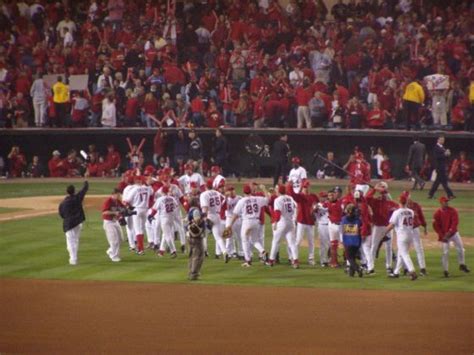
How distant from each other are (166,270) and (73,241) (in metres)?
2.09

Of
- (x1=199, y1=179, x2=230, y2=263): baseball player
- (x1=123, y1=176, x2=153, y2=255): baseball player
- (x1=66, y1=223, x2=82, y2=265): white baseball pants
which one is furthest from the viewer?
(x1=123, y1=176, x2=153, y2=255): baseball player

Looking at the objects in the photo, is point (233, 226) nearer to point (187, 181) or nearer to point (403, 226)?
point (187, 181)

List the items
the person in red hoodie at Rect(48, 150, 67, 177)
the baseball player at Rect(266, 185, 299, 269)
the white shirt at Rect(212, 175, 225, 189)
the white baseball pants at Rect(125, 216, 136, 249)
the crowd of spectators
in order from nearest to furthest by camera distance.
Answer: the baseball player at Rect(266, 185, 299, 269) → the white shirt at Rect(212, 175, 225, 189) → the white baseball pants at Rect(125, 216, 136, 249) → the crowd of spectators → the person in red hoodie at Rect(48, 150, 67, 177)

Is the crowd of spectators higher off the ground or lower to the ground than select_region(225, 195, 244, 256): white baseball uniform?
higher

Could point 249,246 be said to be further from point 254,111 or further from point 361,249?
point 254,111

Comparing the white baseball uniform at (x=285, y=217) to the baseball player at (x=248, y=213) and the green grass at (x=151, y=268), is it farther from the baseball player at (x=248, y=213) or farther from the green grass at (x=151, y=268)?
the green grass at (x=151, y=268)

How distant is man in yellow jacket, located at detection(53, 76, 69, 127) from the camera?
40312 millimetres

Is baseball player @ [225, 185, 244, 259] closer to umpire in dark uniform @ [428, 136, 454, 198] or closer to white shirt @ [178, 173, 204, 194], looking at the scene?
white shirt @ [178, 173, 204, 194]

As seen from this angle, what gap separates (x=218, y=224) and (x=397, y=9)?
1651cm

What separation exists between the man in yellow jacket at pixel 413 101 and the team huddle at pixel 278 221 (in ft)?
29.5

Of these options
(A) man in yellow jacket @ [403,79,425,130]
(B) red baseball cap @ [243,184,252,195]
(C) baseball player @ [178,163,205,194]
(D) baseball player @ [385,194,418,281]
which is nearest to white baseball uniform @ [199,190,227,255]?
(B) red baseball cap @ [243,184,252,195]

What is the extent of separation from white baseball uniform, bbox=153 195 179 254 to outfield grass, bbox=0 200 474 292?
588mm

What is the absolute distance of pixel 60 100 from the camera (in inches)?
1597

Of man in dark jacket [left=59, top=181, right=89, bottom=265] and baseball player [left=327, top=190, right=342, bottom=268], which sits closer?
baseball player [left=327, top=190, right=342, bottom=268]
